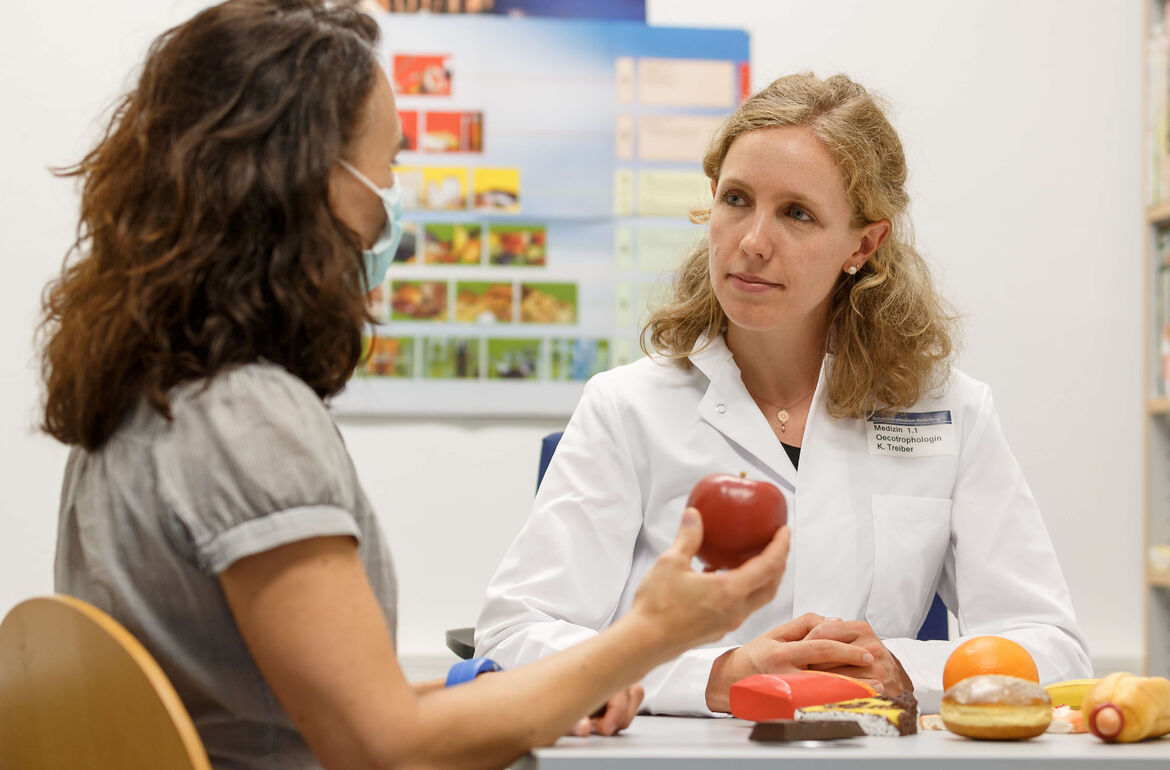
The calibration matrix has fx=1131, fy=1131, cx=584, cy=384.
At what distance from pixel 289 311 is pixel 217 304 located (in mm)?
57

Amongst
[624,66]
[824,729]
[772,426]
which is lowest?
[824,729]

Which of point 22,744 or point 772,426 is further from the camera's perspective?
point 772,426

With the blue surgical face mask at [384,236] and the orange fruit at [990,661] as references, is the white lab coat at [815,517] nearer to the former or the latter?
the orange fruit at [990,661]

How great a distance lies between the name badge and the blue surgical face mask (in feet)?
2.79

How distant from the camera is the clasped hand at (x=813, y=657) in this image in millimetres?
1335

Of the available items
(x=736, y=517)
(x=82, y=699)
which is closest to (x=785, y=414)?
(x=736, y=517)

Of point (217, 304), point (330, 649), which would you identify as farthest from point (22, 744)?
point (217, 304)

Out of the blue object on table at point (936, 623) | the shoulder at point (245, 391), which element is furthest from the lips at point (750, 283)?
the shoulder at point (245, 391)

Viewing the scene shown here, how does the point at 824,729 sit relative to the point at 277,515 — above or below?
below

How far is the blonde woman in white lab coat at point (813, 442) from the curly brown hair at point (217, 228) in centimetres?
68

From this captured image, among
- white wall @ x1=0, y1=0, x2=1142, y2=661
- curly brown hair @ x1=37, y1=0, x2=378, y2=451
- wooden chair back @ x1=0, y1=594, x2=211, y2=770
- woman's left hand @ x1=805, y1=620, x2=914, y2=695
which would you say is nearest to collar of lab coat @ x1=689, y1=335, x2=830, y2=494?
woman's left hand @ x1=805, y1=620, x2=914, y2=695

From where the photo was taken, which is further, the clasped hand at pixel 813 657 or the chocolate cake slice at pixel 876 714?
the clasped hand at pixel 813 657

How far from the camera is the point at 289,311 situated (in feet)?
3.10

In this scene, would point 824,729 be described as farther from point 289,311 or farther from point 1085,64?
point 1085,64
